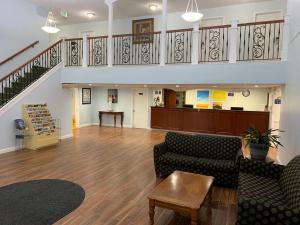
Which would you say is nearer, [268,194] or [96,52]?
[268,194]

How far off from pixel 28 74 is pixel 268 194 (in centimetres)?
819

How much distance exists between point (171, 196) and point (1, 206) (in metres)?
2.60

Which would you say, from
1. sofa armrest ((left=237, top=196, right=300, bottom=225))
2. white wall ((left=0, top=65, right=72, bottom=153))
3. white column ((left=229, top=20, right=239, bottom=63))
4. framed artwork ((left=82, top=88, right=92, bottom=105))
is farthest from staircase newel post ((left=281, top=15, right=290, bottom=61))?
framed artwork ((left=82, top=88, right=92, bottom=105))

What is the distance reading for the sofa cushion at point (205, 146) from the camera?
15.3 ft

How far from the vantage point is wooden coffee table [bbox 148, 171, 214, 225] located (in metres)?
2.73

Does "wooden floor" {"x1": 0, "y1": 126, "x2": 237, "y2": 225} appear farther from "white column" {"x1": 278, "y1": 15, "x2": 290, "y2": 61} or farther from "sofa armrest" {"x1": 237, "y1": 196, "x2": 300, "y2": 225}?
"white column" {"x1": 278, "y1": 15, "x2": 290, "y2": 61}

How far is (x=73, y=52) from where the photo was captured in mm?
8703

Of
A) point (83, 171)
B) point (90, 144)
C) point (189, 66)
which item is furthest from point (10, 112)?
point (189, 66)

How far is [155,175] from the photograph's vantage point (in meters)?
5.04

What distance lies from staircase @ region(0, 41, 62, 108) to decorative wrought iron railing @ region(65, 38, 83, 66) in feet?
0.91

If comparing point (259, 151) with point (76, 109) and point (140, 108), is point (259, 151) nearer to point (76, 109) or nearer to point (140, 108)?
point (140, 108)

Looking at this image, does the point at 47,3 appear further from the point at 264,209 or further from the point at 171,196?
the point at 264,209

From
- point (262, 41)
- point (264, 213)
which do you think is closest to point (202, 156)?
point (264, 213)

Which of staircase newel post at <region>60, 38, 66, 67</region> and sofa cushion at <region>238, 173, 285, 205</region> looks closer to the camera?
sofa cushion at <region>238, 173, 285, 205</region>
